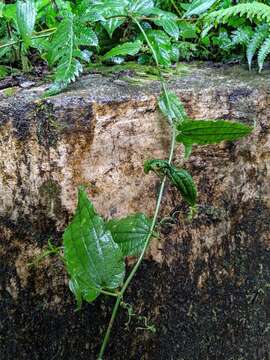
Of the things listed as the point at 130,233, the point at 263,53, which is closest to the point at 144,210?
the point at 130,233

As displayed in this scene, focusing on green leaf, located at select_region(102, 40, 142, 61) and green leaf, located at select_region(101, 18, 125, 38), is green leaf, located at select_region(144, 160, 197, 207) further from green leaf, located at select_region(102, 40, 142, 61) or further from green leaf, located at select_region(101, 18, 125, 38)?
green leaf, located at select_region(101, 18, 125, 38)

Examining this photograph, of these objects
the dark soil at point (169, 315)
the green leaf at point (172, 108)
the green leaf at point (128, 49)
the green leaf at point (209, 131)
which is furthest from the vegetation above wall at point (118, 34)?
the dark soil at point (169, 315)

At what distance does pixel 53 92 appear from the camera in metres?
1.16

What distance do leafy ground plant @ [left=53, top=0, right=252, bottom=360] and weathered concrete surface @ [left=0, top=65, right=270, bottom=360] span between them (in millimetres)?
78

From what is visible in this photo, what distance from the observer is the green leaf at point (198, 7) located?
1437mm

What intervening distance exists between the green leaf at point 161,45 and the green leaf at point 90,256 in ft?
1.83

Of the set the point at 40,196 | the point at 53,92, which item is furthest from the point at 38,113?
the point at 40,196

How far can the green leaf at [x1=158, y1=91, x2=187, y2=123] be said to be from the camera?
1.13 metres

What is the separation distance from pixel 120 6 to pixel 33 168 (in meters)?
0.56

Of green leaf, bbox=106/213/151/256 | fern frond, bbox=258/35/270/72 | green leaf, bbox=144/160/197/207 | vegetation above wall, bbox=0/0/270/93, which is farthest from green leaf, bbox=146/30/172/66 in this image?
green leaf, bbox=106/213/151/256

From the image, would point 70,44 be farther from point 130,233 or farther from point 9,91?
point 130,233

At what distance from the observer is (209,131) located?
3.46 ft

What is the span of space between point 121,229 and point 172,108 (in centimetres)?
31

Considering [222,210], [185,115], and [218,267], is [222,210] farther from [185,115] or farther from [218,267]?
[185,115]
